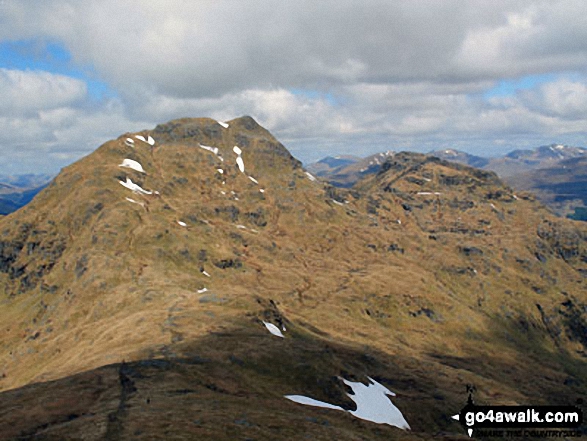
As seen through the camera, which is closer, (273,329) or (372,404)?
(372,404)

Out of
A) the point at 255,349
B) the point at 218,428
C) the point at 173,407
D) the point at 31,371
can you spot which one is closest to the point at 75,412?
the point at 173,407

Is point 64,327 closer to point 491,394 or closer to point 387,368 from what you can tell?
point 387,368

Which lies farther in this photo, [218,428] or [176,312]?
[176,312]

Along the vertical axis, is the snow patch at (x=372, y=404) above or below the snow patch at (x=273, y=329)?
below

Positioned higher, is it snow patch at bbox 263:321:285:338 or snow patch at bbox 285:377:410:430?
snow patch at bbox 263:321:285:338

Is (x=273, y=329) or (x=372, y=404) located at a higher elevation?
(x=273, y=329)

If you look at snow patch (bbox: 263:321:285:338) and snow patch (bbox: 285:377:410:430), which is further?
snow patch (bbox: 263:321:285:338)

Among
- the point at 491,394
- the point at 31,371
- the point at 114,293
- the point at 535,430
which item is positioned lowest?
the point at 491,394

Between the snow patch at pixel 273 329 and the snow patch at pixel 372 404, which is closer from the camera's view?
the snow patch at pixel 372 404

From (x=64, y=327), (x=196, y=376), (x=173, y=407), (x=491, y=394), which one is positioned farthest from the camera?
(x=64, y=327)

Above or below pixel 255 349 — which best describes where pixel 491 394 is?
below

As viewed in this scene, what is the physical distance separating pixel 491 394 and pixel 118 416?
134 m

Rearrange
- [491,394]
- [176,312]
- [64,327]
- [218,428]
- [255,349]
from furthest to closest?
[64,327], [491,394], [176,312], [255,349], [218,428]

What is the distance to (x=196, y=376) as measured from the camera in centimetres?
8575
